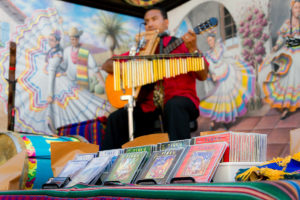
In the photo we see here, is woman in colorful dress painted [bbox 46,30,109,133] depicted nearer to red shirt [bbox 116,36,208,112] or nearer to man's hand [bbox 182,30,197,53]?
red shirt [bbox 116,36,208,112]

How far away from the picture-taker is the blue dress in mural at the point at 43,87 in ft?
13.1

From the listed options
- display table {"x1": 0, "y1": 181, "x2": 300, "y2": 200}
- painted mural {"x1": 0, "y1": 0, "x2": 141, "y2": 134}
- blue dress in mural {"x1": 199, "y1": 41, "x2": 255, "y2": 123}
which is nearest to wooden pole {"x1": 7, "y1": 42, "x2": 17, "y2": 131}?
painted mural {"x1": 0, "y1": 0, "x2": 141, "y2": 134}

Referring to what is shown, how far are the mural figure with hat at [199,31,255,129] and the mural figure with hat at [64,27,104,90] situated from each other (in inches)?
56.5

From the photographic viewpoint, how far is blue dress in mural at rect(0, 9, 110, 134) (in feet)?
13.1

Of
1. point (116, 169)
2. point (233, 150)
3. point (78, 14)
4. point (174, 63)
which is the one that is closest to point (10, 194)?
point (116, 169)

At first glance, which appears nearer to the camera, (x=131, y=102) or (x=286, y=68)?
(x=131, y=102)

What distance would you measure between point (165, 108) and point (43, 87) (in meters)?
2.01

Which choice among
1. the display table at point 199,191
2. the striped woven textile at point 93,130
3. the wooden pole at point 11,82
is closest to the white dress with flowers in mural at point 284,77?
the striped woven textile at point 93,130

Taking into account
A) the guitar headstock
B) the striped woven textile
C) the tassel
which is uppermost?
the guitar headstock

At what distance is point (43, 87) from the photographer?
416 centimetres

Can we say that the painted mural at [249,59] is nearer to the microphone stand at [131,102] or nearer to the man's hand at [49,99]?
the microphone stand at [131,102]

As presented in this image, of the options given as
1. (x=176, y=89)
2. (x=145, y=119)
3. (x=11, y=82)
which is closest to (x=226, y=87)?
(x=176, y=89)

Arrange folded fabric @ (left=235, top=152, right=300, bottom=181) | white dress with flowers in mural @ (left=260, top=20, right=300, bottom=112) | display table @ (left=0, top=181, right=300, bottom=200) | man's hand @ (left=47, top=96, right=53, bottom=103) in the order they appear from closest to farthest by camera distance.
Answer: display table @ (left=0, top=181, right=300, bottom=200) < folded fabric @ (left=235, top=152, right=300, bottom=181) < white dress with flowers in mural @ (left=260, top=20, right=300, bottom=112) < man's hand @ (left=47, top=96, right=53, bottom=103)

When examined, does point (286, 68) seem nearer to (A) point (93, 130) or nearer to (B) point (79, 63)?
(A) point (93, 130)
